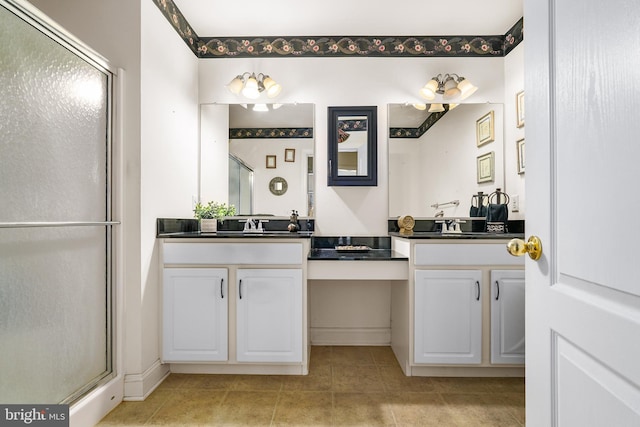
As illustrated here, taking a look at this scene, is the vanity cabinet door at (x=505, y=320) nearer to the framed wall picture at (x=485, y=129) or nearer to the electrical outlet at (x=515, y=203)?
the electrical outlet at (x=515, y=203)

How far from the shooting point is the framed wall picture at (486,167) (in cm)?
283

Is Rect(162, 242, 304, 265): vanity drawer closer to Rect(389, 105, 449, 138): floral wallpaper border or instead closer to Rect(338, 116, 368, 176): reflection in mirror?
Rect(338, 116, 368, 176): reflection in mirror

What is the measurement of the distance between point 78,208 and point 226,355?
116 centimetres

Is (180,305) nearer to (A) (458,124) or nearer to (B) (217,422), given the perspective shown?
(B) (217,422)

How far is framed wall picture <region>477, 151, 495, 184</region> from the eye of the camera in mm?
2826

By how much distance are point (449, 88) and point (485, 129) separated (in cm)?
42

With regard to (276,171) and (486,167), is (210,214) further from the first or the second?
(486,167)

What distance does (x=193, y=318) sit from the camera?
7.34ft

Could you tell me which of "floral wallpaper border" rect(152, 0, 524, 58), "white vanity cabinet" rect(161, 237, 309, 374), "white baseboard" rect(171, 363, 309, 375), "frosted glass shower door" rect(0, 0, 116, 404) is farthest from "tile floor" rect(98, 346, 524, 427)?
"floral wallpaper border" rect(152, 0, 524, 58)

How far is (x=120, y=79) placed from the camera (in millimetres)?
2010

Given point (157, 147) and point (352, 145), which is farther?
point (352, 145)

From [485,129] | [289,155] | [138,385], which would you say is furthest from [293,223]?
[485,129]

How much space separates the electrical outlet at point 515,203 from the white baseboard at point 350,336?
1.31 meters

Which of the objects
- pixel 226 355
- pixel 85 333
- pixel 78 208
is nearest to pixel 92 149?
pixel 78 208
